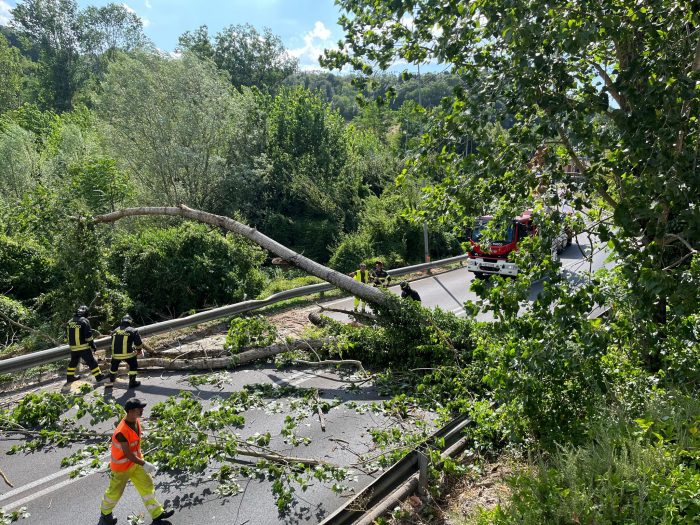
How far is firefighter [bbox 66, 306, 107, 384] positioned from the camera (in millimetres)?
8906

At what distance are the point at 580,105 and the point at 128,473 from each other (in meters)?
5.93

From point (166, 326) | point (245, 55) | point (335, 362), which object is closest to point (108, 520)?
point (335, 362)

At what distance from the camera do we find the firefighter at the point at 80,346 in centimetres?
891

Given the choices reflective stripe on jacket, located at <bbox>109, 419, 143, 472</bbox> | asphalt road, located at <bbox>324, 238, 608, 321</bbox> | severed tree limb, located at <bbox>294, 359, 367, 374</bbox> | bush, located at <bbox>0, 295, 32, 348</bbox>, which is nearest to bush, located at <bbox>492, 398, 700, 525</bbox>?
reflective stripe on jacket, located at <bbox>109, 419, 143, 472</bbox>

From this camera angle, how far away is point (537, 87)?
4.36 metres

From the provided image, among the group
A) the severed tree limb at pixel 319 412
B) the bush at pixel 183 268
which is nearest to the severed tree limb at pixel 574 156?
the severed tree limb at pixel 319 412

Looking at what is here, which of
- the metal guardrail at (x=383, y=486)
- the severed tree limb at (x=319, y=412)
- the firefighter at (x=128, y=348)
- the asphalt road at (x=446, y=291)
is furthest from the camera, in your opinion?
the asphalt road at (x=446, y=291)

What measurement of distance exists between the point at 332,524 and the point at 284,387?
380 centimetres

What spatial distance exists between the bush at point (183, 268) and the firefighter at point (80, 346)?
14.6 ft

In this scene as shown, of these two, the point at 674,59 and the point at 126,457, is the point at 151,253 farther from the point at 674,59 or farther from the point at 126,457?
the point at 674,59

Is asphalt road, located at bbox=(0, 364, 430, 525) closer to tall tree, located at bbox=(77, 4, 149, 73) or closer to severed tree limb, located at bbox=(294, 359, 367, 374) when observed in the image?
severed tree limb, located at bbox=(294, 359, 367, 374)

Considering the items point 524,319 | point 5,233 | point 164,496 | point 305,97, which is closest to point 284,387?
point 164,496

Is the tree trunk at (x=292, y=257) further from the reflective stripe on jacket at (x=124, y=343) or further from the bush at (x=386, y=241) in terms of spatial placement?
the bush at (x=386, y=241)

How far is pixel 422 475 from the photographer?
5.03 metres
